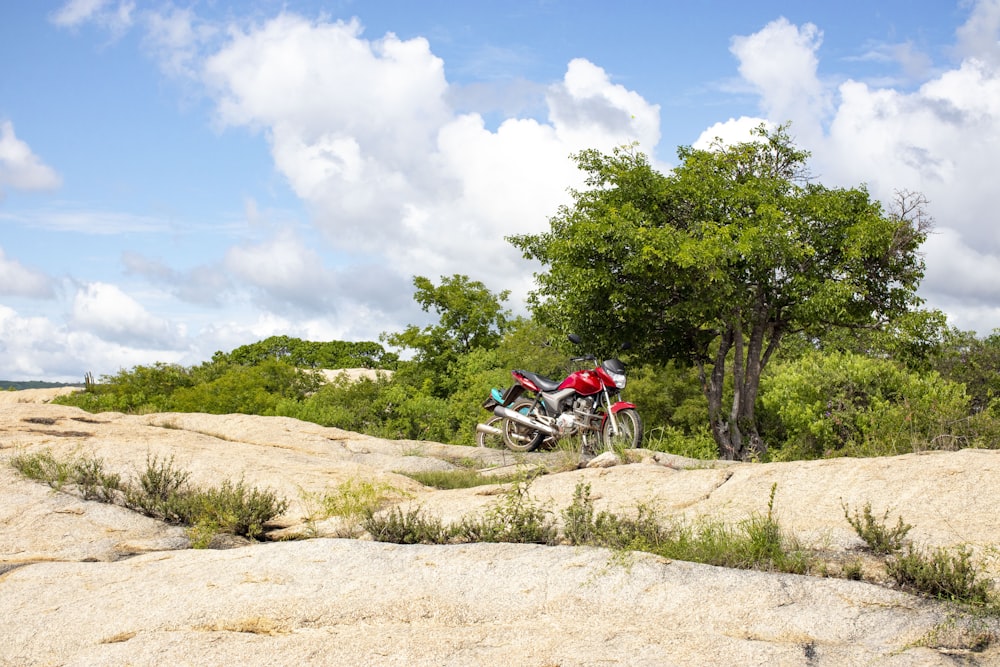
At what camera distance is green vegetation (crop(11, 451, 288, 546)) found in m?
7.27

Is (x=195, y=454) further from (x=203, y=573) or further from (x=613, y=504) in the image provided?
(x=613, y=504)

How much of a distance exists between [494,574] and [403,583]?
1.76 feet

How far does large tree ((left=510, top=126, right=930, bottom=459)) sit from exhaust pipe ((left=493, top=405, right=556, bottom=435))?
3.91m

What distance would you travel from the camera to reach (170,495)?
312 inches

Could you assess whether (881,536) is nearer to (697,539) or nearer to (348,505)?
(697,539)

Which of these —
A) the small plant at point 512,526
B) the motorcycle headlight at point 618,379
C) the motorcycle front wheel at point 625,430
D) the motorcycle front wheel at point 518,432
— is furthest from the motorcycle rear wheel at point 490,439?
the small plant at point 512,526

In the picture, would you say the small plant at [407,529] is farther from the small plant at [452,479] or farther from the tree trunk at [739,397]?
the tree trunk at [739,397]

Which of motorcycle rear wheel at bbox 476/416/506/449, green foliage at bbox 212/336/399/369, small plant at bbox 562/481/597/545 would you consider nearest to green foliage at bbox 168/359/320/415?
motorcycle rear wheel at bbox 476/416/506/449

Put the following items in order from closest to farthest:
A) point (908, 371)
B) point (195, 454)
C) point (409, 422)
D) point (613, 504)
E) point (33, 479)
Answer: point (613, 504)
point (33, 479)
point (195, 454)
point (908, 371)
point (409, 422)

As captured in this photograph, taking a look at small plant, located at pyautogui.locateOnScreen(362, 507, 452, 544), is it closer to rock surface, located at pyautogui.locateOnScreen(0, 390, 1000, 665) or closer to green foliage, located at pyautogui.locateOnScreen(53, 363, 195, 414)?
rock surface, located at pyautogui.locateOnScreen(0, 390, 1000, 665)

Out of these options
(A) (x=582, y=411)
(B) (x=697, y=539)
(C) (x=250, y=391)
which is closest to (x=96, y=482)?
(B) (x=697, y=539)

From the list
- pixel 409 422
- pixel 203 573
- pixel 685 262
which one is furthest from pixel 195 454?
pixel 409 422

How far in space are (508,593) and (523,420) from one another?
857 centimetres

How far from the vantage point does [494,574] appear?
512cm
